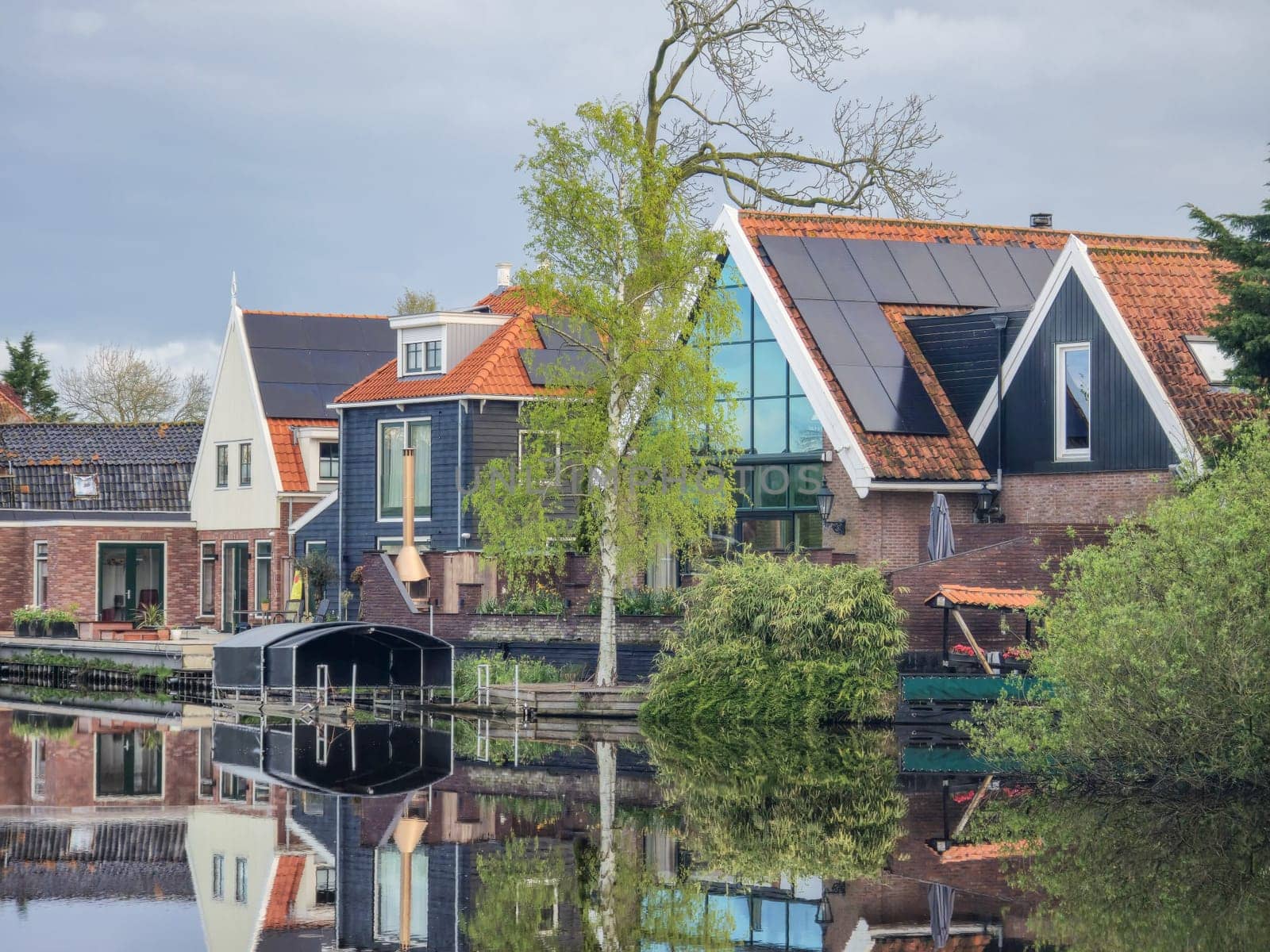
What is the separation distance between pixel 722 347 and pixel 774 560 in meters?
6.01

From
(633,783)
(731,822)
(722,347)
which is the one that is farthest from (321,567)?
(731,822)

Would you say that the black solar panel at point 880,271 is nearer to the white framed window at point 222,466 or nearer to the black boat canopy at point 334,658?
the black boat canopy at point 334,658

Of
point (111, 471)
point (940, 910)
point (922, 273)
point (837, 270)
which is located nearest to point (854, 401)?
→ point (837, 270)

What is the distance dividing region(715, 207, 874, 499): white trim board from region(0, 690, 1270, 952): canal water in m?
6.66

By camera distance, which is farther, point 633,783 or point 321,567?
point 321,567

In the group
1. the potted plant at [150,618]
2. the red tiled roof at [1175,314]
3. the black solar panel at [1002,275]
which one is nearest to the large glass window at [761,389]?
the black solar panel at [1002,275]

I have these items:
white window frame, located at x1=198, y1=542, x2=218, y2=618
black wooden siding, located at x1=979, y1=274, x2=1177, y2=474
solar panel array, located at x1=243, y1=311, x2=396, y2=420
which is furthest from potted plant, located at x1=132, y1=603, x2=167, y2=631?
black wooden siding, located at x1=979, y1=274, x2=1177, y2=474

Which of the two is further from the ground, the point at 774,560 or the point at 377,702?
the point at 774,560

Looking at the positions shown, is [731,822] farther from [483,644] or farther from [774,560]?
[483,644]

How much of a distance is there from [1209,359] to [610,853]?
61.8ft

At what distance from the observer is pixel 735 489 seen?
34.3 meters

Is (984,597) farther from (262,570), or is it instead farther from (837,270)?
(262,570)

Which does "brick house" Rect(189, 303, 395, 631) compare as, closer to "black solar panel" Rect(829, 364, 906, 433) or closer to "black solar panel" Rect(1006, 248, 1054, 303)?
"black solar panel" Rect(829, 364, 906, 433)

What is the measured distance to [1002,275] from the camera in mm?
39000
